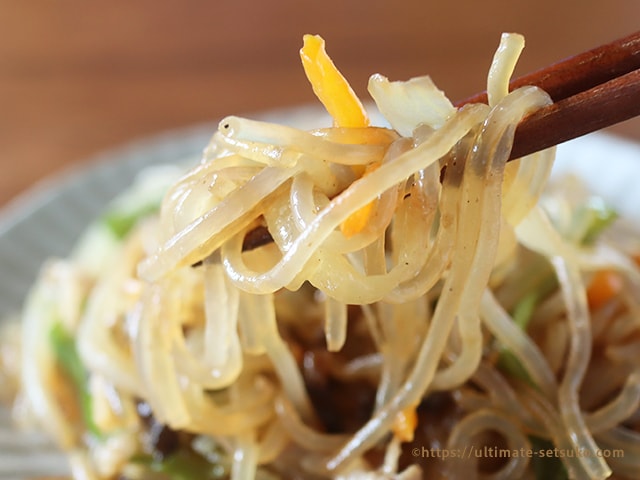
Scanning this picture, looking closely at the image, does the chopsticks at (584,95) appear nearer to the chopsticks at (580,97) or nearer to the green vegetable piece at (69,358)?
the chopsticks at (580,97)

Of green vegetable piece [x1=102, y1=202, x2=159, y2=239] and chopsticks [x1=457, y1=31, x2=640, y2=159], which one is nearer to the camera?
chopsticks [x1=457, y1=31, x2=640, y2=159]

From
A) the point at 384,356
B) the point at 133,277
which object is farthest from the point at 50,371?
the point at 384,356

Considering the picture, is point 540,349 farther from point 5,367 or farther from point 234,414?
point 5,367

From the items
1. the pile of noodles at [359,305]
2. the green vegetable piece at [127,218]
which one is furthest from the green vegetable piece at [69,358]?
the green vegetable piece at [127,218]

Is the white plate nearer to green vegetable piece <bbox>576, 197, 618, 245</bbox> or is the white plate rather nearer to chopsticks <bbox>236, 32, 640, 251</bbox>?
green vegetable piece <bbox>576, 197, 618, 245</bbox>

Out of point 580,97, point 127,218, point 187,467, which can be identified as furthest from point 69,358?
point 580,97

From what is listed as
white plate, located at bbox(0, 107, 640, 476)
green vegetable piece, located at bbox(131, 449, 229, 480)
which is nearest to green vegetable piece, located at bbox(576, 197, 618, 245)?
white plate, located at bbox(0, 107, 640, 476)
